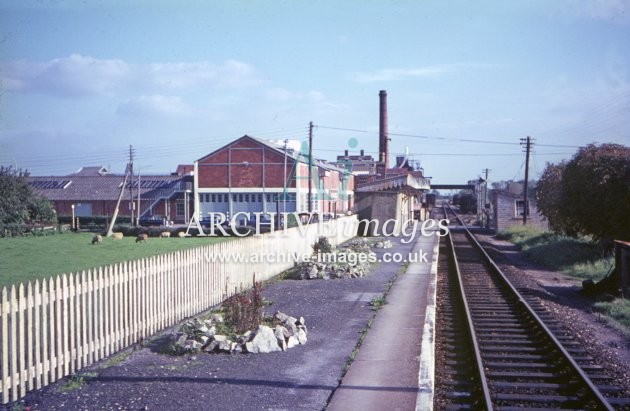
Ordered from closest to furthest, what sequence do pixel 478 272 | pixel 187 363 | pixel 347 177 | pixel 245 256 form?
1. pixel 187 363
2. pixel 245 256
3. pixel 478 272
4. pixel 347 177

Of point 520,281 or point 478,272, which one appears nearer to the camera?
point 520,281

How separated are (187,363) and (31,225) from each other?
3641 centimetres

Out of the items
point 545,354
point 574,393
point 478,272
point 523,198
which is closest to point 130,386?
point 574,393

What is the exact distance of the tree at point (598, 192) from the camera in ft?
64.3

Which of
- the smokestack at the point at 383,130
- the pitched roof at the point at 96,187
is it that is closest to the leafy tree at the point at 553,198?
the smokestack at the point at 383,130

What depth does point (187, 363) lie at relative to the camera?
7.90 metres

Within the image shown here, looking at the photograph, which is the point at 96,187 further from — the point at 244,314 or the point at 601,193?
the point at 244,314

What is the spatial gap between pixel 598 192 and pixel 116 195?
50.9 meters

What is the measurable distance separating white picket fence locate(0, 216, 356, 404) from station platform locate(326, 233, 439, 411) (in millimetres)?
3549

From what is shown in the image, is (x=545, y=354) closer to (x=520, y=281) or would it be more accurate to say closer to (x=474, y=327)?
(x=474, y=327)

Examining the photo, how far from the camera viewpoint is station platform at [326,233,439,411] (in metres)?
6.33

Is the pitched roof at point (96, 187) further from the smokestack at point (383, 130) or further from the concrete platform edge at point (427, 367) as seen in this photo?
the concrete platform edge at point (427, 367)

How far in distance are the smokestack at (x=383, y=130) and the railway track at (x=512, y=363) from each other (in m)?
46.4

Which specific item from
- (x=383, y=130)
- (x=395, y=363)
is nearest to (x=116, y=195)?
(x=383, y=130)
